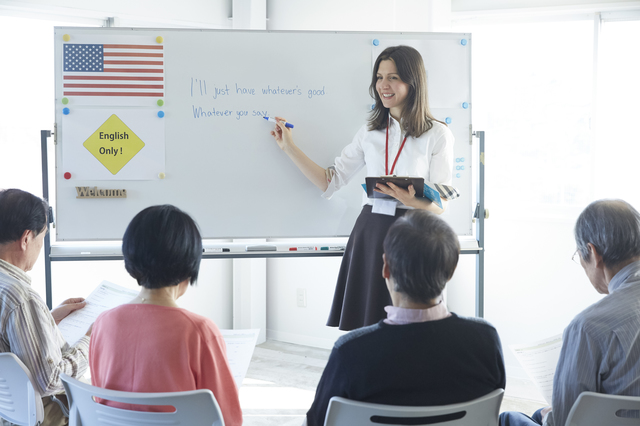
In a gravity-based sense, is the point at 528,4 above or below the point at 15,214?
above

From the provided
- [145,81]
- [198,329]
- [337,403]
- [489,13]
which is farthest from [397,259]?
[489,13]

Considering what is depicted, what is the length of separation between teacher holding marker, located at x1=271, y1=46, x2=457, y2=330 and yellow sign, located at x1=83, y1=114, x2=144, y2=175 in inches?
42.1

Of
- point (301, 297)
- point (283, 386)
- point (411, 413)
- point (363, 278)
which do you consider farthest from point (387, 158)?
point (301, 297)

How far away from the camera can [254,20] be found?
12.4 ft

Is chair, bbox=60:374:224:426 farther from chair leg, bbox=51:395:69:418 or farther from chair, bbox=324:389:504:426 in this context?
chair leg, bbox=51:395:69:418

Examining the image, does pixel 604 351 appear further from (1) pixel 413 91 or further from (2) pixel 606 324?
(1) pixel 413 91

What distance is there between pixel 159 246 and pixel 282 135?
1.42 meters

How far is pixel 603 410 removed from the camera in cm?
115

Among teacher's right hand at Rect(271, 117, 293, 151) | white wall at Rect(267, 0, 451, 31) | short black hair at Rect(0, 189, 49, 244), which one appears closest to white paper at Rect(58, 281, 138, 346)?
short black hair at Rect(0, 189, 49, 244)

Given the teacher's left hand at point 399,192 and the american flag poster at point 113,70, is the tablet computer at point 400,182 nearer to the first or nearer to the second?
the teacher's left hand at point 399,192

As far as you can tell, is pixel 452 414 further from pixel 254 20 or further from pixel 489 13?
pixel 254 20

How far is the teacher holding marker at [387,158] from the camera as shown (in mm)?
2262

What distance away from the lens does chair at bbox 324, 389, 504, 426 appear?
102cm

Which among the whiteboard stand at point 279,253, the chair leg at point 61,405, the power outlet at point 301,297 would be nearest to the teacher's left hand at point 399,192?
the whiteboard stand at point 279,253
